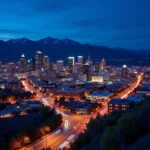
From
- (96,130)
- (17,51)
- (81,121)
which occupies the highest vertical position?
(17,51)

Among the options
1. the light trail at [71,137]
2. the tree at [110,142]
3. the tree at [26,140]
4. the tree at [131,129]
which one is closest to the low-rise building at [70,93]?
the light trail at [71,137]

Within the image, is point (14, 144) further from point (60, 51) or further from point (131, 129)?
point (60, 51)

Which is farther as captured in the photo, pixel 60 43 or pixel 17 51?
pixel 60 43

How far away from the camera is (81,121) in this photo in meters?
12.2

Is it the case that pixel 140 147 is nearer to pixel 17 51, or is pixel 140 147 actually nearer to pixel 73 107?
pixel 73 107

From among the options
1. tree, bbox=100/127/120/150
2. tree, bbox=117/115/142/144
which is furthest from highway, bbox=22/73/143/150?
tree, bbox=100/127/120/150

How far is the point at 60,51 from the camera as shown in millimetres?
62125

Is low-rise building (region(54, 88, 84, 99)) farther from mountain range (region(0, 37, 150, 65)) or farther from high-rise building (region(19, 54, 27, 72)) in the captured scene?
mountain range (region(0, 37, 150, 65))

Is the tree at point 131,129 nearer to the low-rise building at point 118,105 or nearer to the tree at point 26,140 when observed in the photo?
the tree at point 26,140

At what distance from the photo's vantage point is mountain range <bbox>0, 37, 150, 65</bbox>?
190ft

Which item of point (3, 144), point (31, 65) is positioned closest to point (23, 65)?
point (31, 65)

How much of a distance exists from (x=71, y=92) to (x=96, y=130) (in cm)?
1328

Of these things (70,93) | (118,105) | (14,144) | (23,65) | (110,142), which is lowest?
(14,144)

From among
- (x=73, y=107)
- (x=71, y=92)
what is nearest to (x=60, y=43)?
(x=71, y=92)
